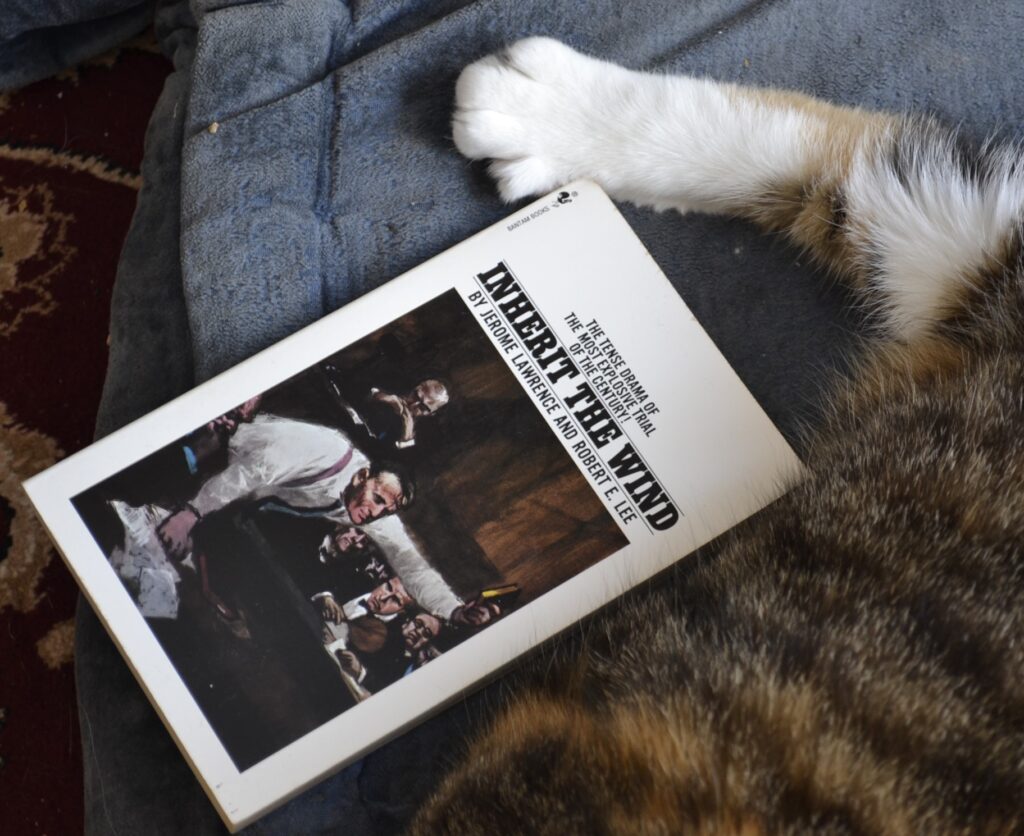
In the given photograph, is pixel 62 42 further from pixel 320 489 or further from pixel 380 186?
pixel 320 489

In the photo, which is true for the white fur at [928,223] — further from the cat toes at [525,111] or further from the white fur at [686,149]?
the cat toes at [525,111]

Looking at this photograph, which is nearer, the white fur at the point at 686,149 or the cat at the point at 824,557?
the cat at the point at 824,557

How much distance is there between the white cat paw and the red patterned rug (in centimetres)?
58

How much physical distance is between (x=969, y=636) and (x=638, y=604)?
246 mm

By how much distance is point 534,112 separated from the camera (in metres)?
0.86

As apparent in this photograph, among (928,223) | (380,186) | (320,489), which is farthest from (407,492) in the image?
(928,223)

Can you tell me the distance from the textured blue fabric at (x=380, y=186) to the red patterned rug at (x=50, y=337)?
238mm

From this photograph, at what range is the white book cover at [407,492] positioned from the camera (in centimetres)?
79

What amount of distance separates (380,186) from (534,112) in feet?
0.58

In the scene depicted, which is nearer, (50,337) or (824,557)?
(824,557)

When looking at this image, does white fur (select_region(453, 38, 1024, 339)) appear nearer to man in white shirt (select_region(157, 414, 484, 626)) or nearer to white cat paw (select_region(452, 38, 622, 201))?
white cat paw (select_region(452, 38, 622, 201))

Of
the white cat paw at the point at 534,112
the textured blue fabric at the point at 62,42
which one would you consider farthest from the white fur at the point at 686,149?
the textured blue fabric at the point at 62,42

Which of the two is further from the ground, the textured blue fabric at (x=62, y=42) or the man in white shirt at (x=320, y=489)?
the textured blue fabric at (x=62, y=42)

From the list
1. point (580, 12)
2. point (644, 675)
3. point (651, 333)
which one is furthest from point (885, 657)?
point (580, 12)
